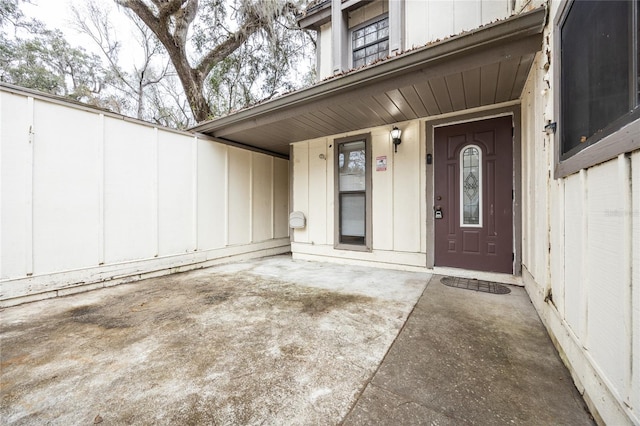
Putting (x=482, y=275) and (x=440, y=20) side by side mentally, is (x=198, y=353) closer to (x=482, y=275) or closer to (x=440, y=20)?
(x=482, y=275)

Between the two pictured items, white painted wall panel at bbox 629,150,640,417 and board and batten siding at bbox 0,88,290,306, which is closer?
white painted wall panel at bbox 629,150,640,417

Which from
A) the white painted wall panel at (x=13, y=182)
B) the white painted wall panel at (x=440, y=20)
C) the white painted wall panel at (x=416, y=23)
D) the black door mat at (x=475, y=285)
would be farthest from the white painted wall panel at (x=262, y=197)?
the white painted wall panel at (x=440, y=20)

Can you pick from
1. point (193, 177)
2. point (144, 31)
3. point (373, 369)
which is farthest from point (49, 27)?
point (373, 369)

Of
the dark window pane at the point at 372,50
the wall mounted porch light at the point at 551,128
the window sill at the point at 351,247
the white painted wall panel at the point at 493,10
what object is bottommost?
the window sill at the point at 351,247

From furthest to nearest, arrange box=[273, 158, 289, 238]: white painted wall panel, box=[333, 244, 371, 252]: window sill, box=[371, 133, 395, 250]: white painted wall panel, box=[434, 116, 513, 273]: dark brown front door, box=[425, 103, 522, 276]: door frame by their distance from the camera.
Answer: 1. box=[273, 158, 289, 238]: white painted wall panel
2. box=[333, 244, 371, 252]: window sill
3. box=[371, 133, 395, 250]: white painted wall panel
4. box=[434, 116, 513, 273]: dark brown front door
5. box=[425, 103, 522, 276]: door frame

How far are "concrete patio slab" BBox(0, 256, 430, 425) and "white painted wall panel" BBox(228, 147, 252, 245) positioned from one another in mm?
1967

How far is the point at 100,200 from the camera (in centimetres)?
316

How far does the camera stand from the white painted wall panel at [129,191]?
3.26 m

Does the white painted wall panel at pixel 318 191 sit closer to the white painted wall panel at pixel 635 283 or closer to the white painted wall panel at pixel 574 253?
the white painted wall panel at pixel 574 253

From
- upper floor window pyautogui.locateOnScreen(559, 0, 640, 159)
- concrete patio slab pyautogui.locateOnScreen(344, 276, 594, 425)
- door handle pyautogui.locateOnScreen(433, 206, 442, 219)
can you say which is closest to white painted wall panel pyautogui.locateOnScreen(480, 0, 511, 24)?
upper floor window pyautogui.locateOnScreen(559, 0, 640, 159)

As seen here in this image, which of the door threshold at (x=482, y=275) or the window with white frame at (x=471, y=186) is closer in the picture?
the door threshold at (x=482, y=275)

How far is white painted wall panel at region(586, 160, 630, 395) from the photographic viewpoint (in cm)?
97

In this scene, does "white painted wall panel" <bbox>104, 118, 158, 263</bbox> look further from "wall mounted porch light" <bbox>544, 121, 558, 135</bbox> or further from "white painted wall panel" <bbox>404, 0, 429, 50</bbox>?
"wall mounted porch light" <bbox>544, 121, 558, 135</bbox>

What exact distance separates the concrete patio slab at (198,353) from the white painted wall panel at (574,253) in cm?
108
